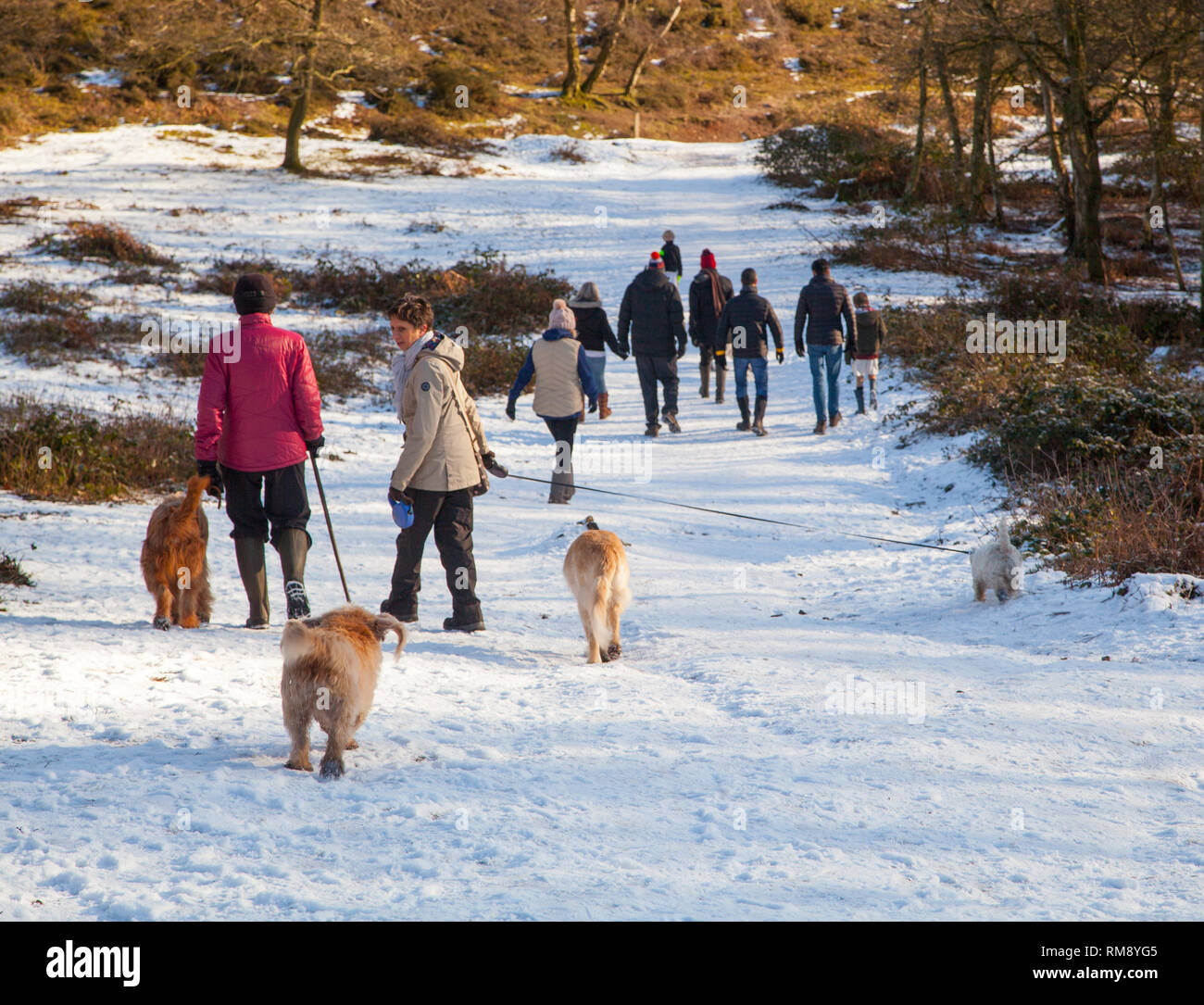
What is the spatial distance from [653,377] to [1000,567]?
6.98 metres

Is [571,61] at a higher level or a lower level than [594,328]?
higher

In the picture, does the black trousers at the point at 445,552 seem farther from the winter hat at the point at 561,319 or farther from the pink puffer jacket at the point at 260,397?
the winter hat at the point at 561,319

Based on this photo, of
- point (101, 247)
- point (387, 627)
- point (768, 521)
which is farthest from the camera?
point (101, 247)

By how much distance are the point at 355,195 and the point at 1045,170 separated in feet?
88.5

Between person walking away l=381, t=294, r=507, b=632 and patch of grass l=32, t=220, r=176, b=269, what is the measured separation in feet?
56.6

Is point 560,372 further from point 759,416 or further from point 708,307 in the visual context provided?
point 708,307

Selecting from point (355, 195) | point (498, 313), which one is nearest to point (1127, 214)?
point (498, 313)

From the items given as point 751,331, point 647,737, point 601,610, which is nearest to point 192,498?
point 601,610

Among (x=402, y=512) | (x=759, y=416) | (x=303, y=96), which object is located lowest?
(x=402, y=512)

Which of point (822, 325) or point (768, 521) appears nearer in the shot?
point (768, 521)

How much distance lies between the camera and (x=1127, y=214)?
3009 cm

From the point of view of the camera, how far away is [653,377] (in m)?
12.9

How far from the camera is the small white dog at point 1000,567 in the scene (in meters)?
6.64
